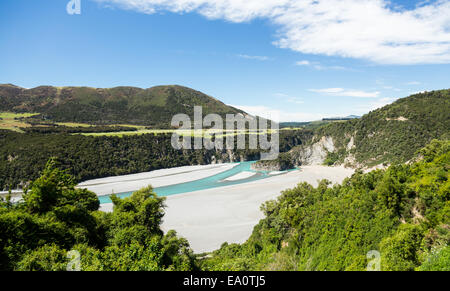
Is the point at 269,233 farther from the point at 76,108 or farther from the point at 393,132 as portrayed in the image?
the point at 76,108

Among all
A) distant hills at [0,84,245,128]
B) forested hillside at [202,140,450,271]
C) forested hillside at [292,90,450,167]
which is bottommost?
forested hillside at [202,140,450,271]

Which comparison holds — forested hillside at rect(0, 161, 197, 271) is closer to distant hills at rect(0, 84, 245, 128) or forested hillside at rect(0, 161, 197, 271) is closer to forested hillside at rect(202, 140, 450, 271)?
forested hillside at rect(202, 140, 450, 271)

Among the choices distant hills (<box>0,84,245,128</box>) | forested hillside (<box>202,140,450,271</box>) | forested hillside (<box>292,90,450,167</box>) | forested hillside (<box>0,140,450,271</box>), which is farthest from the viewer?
distant hills (<box>0,84,245,128</box>)

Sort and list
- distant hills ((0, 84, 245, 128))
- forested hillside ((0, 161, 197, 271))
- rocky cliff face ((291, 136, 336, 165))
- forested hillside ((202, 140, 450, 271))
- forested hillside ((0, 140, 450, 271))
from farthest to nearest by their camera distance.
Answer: distant hills ((0, 84, 245, 128)), rocky cliff face ((291, 136, 336, 165)), forested hillside ((202, 140, 450, 271)), forested hillside ((0, 140, 450, 271)), forested hillside ((0, 161, 197, 271))

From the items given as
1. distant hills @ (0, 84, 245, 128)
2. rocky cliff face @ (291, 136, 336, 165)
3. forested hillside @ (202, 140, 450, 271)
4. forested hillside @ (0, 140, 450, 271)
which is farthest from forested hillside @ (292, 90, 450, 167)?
distant hills @ (0, 84, 245, 128)
